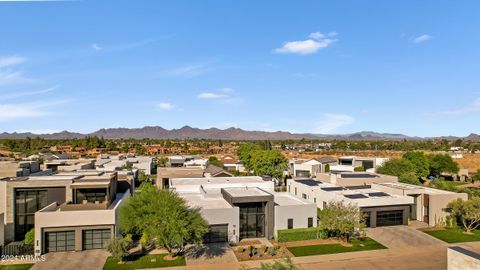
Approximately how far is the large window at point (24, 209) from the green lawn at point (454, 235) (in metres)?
40.7

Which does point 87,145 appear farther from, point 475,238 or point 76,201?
point 475,238

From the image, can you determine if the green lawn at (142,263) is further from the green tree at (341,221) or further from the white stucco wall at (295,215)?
the green tree at (341,221)

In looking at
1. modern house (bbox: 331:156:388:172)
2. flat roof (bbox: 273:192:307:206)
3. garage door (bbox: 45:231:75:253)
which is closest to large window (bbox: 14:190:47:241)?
garage door (bbox: 45:231:75:253)

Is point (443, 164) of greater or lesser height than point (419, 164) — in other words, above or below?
below

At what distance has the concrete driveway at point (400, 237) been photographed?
34.2m

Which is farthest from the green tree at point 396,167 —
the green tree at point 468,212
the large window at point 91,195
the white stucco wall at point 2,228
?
the white stucco wall at point 2,228

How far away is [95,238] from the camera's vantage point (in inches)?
1254

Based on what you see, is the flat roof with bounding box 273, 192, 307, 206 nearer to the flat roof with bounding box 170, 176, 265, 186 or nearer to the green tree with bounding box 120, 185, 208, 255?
the flat roof with bounding box 170, 176, 265, 186

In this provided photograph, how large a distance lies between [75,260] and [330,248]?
22.3m

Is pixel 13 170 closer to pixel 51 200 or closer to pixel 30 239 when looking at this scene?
pixel 51 200

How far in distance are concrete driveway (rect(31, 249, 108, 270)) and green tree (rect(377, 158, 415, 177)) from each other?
56.1 m

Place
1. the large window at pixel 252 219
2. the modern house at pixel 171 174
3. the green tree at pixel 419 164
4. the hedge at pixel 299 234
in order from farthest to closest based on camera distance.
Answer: the green tree at pixel 419 164 → the modern house at pixel 171 174 → the large window at pixel 252 219 → the hedge at pixel 299 234

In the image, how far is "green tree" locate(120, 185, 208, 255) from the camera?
27984 mm

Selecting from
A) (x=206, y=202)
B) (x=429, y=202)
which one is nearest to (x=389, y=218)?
(x=429, y=202)
